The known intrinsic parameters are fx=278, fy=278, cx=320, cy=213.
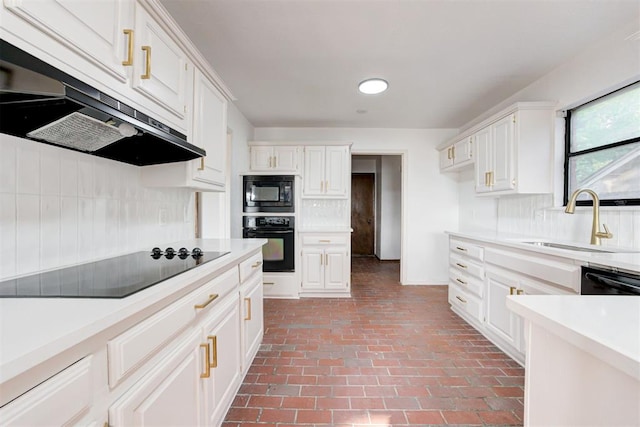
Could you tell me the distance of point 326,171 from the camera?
3.88 metres

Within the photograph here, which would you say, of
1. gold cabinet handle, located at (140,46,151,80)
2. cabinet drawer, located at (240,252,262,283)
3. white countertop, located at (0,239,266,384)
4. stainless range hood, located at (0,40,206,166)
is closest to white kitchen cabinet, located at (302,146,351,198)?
cabinet drawer, located at (240,252,262,283)

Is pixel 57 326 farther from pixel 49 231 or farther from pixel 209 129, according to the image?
pixel 209 129

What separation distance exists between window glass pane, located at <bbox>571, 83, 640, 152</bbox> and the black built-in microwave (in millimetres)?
2890

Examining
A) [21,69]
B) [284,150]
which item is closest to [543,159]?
[284,150]

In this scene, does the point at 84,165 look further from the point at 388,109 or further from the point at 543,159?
the point at 543,159

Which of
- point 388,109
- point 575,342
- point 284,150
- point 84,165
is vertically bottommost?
point 575,342

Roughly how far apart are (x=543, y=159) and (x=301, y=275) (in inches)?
114

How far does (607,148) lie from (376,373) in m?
2.48

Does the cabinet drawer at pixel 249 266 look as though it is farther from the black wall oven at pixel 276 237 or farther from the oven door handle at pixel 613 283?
the oven door handle at pixel 613 283

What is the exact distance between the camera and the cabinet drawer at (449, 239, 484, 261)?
8.41 ft

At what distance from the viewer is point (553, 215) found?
2516mm

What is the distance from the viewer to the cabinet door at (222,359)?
129 cm

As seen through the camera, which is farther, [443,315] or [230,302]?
[443,315]

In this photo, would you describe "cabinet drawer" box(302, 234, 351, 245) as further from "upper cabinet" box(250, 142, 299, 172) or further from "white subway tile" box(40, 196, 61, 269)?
"white subway tile" box(40, 196, 61, 269)
